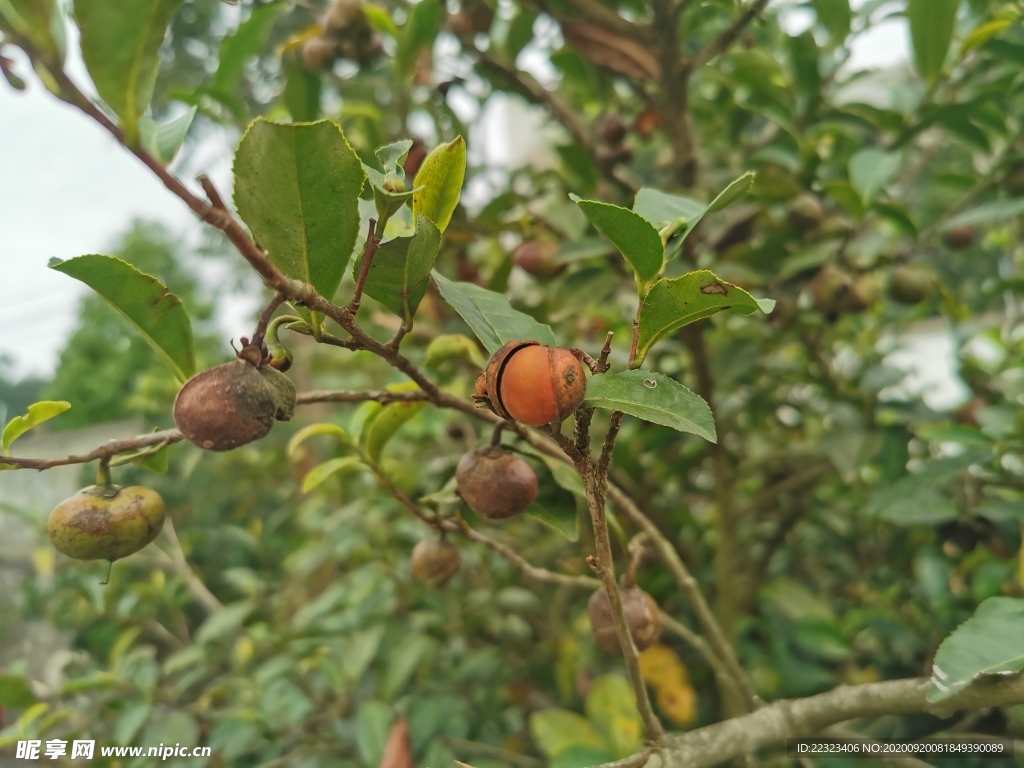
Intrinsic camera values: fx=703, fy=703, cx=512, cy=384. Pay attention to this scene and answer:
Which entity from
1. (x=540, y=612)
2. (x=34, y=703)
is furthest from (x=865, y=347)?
(x=34, y=703)

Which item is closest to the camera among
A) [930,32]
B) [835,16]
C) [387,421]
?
[387,421]

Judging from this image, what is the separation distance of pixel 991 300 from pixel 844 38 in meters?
0.65

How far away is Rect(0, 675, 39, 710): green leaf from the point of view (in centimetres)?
93

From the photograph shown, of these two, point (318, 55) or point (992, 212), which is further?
point (318, 55)

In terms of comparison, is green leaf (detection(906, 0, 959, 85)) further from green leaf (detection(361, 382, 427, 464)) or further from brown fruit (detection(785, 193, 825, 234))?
green leaf (detection(361, 382, 427, 464))

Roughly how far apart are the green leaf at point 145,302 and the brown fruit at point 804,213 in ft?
2.78

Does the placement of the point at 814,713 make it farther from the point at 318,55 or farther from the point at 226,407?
the point at 318,55

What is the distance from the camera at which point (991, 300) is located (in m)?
1.42

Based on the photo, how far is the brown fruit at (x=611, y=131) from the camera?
1.11 meters

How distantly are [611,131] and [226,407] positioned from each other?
2.82 feet

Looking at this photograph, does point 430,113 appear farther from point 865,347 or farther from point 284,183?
point 865,347

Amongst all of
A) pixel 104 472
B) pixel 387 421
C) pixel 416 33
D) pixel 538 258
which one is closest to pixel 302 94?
pixel 416 33

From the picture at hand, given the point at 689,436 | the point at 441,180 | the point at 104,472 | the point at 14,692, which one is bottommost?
the point at 14,692

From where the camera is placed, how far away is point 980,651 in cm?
51
